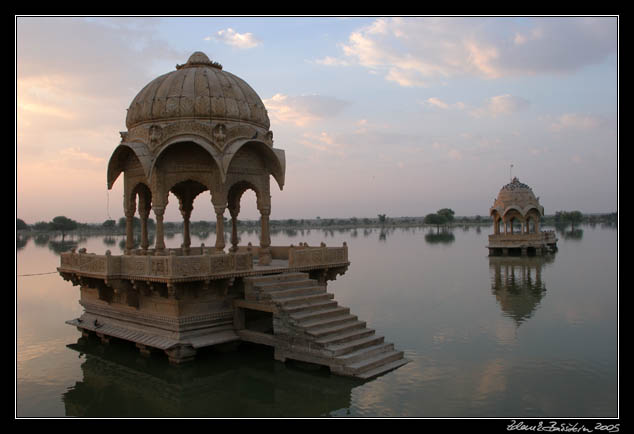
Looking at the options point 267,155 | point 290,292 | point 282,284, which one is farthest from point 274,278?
point 267,155

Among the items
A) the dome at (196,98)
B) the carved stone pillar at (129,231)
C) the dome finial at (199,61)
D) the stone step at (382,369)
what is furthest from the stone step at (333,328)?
the dome finial at (199,61)

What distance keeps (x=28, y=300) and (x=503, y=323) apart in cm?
1755

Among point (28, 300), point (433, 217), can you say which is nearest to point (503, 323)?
point (28, 300)

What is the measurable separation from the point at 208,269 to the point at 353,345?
3606 millimetres

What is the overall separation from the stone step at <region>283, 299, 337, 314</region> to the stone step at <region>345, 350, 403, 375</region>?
1.73 meters

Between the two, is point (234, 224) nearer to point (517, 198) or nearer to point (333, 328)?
point (333, 328)

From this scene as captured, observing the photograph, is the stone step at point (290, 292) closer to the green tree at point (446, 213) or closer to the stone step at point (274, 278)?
the stone step at point (274, 278)

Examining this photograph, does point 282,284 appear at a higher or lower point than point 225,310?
higher

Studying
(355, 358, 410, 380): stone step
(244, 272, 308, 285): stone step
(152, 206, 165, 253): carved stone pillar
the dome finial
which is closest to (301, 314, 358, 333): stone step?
(355, 358, 410, 380): stone step

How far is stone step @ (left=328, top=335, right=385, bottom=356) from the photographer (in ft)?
33.8

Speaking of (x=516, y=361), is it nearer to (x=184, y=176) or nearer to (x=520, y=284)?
(x=184, y=176)

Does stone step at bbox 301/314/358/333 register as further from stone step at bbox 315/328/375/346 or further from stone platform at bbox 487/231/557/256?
stone platform at bbox 487/231/557/256

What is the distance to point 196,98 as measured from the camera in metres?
13.3

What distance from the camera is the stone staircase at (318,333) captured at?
33.5ft
